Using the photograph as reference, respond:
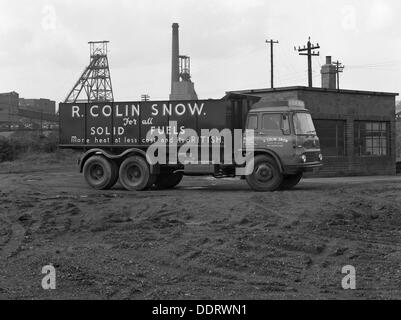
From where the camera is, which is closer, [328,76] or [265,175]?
[265,175]

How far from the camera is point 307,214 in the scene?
12070 millimetres

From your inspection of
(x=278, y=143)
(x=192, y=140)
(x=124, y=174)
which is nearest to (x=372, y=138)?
(x=278, y=143)

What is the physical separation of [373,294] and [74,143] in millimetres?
14627

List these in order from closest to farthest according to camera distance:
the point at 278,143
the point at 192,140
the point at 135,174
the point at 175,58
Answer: the point at 278,143 < the point at 192,140 < the point at 135,174 < the point at 175,58

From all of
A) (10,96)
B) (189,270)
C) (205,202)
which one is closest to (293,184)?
(205,202)

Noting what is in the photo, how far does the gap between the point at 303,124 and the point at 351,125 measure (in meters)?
11.4

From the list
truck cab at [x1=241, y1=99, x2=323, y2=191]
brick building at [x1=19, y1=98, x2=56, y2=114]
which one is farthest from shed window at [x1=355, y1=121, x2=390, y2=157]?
brick building at [x1=19, y1=98, x2=56, y2=114]

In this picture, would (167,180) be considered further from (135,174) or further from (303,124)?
(303,124)

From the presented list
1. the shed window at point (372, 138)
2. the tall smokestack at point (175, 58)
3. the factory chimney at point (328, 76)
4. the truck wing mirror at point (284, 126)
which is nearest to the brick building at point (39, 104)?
the tall smokestack at point (175, 58)

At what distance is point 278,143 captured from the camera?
17.3 m

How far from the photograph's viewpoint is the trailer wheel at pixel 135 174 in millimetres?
18578

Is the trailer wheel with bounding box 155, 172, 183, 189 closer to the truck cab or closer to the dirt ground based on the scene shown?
the truck cab

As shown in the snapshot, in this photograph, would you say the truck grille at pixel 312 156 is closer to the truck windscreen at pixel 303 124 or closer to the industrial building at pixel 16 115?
the truck windscreen at pixel 303 124

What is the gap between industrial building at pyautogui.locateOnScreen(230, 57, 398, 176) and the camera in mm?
26828
